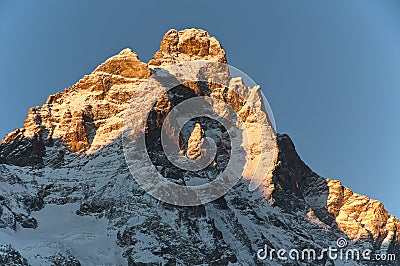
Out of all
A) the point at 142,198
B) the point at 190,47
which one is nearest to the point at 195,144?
the point at 142,198

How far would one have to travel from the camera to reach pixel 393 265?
156m

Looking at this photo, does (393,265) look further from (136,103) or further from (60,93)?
(60,93)

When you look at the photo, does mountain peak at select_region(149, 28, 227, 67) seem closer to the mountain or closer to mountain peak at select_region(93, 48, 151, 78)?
the mountain

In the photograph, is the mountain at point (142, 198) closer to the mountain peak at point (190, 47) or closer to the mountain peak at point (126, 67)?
the mountain peak at point (126, 67)

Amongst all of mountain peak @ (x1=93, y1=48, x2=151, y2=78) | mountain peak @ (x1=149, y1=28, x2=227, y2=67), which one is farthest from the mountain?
mountain peak @ (x1=149, y1=28, x2=227, y2=67)

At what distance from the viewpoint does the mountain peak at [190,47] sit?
612ft

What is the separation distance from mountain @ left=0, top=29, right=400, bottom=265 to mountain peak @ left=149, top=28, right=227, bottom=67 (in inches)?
15.8

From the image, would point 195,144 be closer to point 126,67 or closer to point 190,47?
point 126,67

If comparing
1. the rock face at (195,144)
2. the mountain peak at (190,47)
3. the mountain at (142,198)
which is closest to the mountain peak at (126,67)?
the mountain at (142,198)

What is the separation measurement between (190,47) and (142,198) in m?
80.4

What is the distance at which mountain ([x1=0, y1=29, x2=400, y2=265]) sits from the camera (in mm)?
107438

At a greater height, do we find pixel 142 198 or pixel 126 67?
pixel 126 67

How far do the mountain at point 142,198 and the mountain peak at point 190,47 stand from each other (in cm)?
40

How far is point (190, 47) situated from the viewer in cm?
18938
